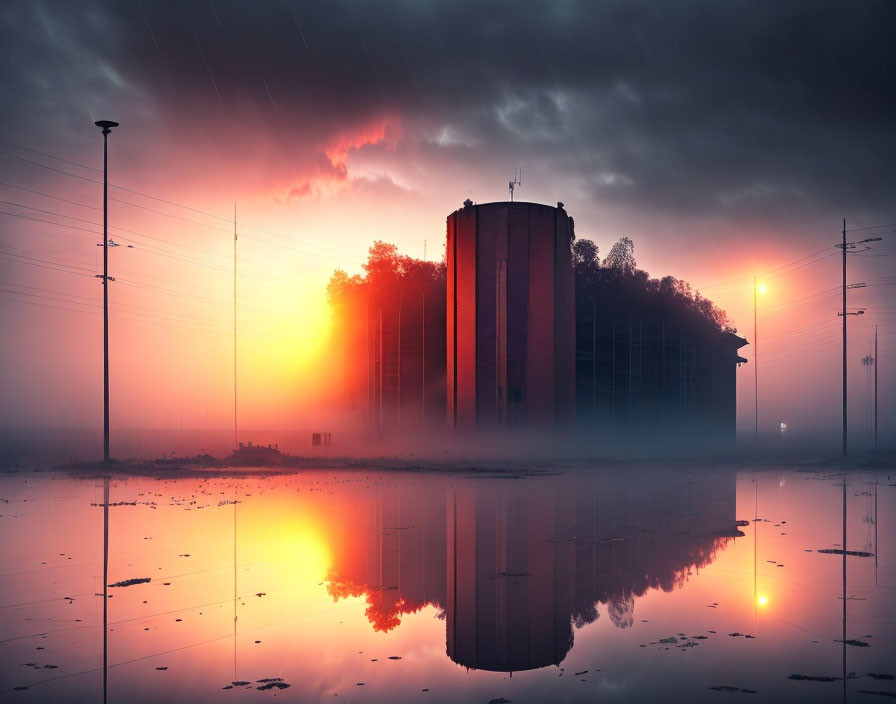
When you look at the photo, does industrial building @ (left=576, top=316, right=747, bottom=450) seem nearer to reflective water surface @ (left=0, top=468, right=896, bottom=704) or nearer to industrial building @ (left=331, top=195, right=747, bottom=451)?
industrial building @ (left=331, top=195, right=747, bottom=451)

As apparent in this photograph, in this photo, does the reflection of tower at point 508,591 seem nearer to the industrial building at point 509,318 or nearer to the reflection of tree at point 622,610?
the reflection of tree at point 622,610

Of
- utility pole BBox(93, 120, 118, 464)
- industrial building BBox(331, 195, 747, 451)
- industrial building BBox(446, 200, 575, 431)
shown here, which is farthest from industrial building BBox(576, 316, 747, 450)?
utility pole BBox(93, 120, 118, 464)

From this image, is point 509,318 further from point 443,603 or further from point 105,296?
point 443,603

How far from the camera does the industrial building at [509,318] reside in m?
48.2

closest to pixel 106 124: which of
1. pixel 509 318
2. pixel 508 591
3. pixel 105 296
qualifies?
pixel 105 296

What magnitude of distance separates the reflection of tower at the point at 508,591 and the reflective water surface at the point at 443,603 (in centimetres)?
5

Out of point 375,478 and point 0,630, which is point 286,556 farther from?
point 375,478

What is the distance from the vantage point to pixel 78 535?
16578mm

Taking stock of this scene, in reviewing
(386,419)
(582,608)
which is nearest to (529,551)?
(582,608)

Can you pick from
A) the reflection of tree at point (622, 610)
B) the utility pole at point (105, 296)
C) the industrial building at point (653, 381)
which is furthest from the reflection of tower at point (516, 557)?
the industrial building at point (653, 381)

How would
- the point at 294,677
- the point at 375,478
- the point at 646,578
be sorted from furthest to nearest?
1. the point at 375,478
2. the point at 646,578
3. the point at 294,677

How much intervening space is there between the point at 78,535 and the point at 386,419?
42.4m

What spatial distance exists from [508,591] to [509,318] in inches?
1474

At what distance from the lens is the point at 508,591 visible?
1139cm
